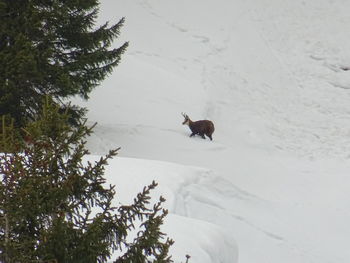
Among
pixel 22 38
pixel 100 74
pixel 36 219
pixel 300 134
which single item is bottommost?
pixel 300 134

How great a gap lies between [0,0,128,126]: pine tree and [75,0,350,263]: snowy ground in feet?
7.49

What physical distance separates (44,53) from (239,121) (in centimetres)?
974

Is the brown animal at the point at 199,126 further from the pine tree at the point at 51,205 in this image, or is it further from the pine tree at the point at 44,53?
the pine tree at the point at 51,205

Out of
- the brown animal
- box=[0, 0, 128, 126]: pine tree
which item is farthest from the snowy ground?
box=[0, 0, 128, 126]: pine tree

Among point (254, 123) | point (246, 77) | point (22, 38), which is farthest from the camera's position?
point (246, 77)

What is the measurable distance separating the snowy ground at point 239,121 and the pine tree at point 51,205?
2.35 meters

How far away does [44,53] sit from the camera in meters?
12.5

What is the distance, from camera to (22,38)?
483 inches

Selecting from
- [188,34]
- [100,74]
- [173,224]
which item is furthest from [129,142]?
[188,34]

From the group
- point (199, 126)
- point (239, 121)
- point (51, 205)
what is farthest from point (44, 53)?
point (239, 121)

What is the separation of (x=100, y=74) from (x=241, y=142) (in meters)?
6.46

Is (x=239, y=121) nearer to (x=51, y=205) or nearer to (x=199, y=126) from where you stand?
(x=199, y=126)

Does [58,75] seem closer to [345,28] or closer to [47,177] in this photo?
[47,177]

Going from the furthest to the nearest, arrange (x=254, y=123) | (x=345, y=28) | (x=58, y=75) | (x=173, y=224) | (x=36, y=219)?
1. (x=345, y=28)
2. (x=254, y=123)
3. (x=58, y=75)
4. (x=173, y=224)
5. (x=36, y=219)
